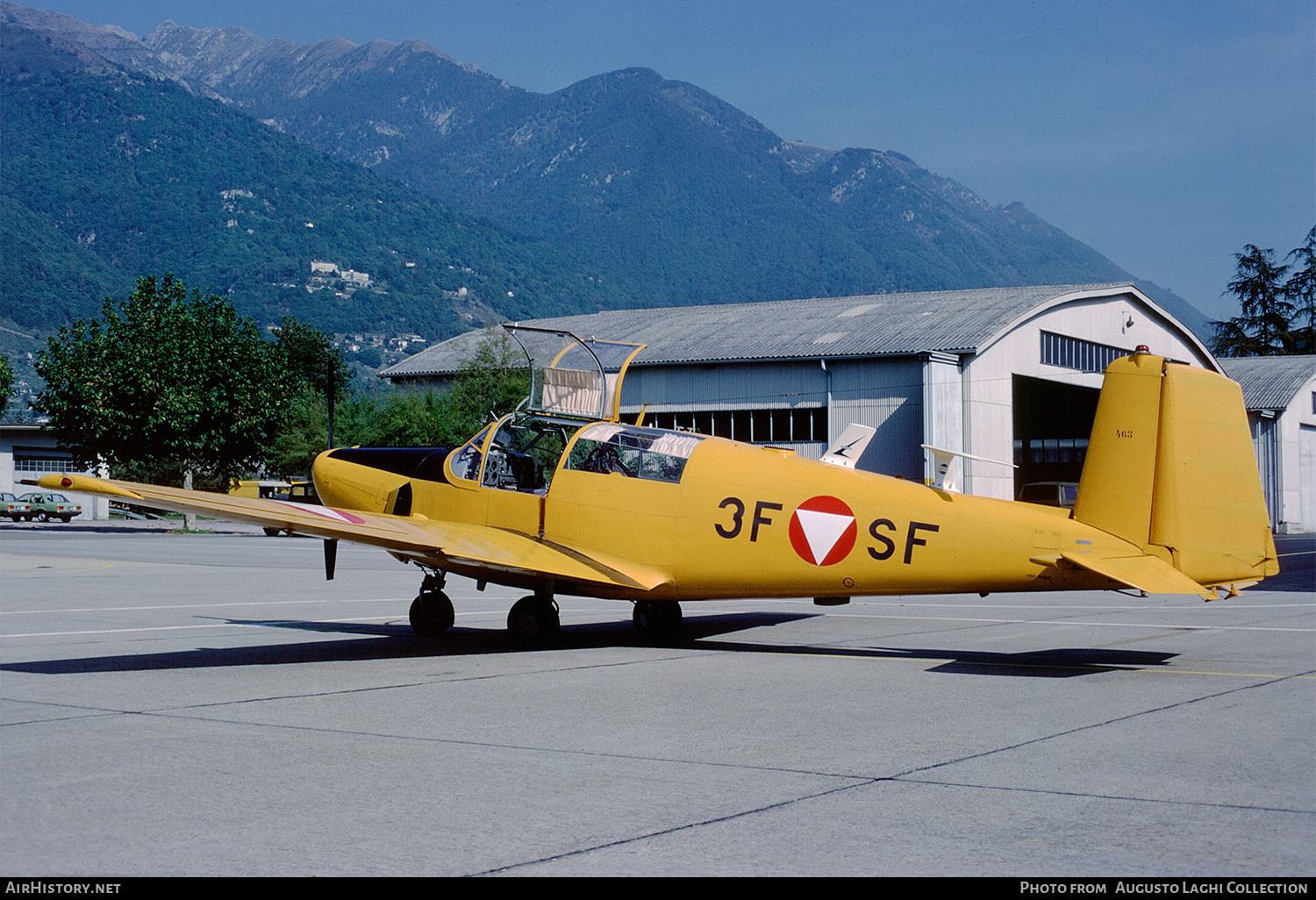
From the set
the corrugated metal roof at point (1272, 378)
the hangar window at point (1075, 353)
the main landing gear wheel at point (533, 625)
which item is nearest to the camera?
the main landing gear wheel at point (533, 625)

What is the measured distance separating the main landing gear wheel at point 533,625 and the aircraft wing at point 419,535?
2.22 feet

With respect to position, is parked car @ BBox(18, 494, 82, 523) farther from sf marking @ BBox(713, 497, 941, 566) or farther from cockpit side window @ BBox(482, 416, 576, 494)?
sf marking @ BBox(713, 497, 941, 566)

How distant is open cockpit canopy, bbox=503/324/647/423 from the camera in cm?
1332

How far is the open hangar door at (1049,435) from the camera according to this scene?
192ft

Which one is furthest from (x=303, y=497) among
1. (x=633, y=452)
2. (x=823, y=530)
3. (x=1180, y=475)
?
(x=1180, y=475)

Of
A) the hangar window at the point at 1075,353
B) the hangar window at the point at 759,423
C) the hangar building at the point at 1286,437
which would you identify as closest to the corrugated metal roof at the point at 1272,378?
the hangar building at the point at 1286,437

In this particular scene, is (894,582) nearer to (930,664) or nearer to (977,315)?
(930,664)

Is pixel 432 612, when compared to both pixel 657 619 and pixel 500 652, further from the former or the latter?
pixel 657 619

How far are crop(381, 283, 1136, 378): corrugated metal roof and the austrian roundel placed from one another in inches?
A: 1324

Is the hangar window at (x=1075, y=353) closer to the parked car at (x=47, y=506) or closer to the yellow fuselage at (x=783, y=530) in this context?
the yellow fuselage at (x=783, y=530)

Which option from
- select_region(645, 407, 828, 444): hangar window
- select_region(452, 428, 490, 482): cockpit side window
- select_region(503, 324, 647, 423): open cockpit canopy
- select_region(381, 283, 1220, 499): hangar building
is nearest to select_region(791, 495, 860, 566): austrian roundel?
select_region(503, 324, 647, 423): open cockpit canopy

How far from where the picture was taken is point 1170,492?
10.3m
